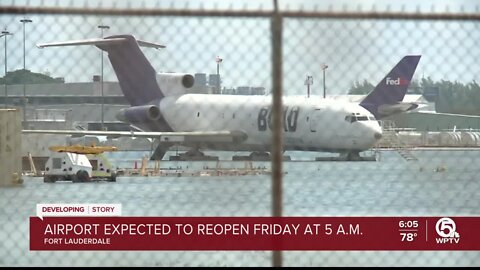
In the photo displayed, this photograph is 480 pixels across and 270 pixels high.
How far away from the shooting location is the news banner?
214 inches

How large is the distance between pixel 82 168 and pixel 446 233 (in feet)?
42.1

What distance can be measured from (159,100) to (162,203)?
890 inches

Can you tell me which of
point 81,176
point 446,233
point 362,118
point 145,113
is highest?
point 145,113

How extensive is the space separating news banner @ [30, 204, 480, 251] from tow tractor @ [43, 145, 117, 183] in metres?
11.4

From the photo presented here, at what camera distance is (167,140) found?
104 ft

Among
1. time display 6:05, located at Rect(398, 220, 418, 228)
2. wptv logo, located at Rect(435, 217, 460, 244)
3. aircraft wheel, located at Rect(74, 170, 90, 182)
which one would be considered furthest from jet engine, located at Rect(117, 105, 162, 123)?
wptv logo, located at Rect(435, 217, 460, 244)

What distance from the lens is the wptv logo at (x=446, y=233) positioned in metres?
6.00

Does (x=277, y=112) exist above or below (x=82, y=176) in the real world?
above

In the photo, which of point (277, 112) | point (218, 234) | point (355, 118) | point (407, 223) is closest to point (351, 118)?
point (355, 118)

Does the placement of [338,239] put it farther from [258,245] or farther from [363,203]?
[363,203]

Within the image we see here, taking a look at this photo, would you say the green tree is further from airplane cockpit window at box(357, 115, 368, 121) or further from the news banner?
airplane cockpit window at box(357, 115, 368, 121)

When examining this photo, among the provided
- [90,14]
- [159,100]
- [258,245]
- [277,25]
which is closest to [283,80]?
[277,25]

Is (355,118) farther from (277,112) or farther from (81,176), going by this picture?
(277,112)

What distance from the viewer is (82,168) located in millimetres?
18172
